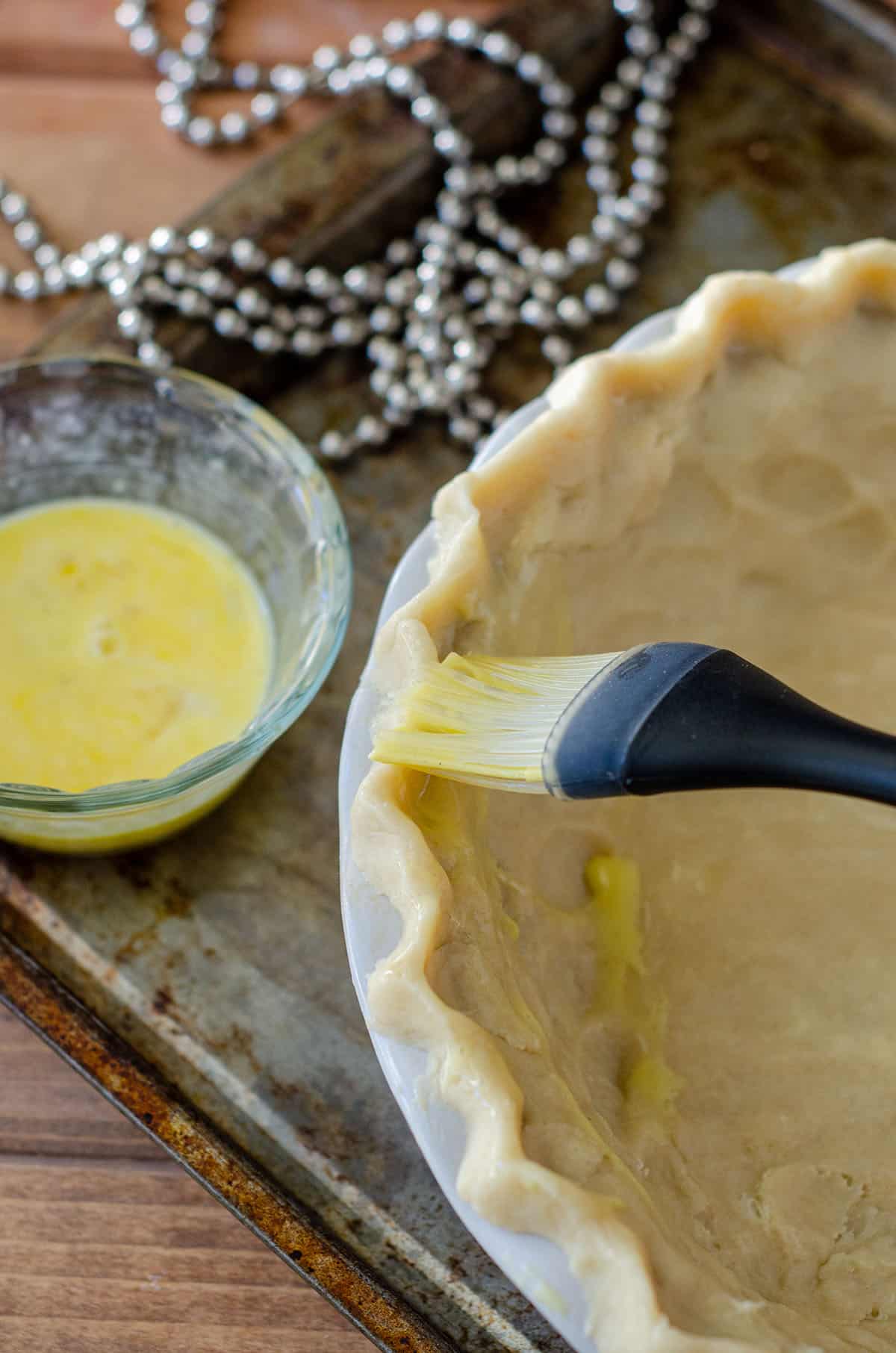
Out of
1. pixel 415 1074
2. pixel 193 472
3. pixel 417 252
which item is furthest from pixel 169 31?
pixel 415 1074

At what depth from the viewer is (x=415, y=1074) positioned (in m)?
0.73

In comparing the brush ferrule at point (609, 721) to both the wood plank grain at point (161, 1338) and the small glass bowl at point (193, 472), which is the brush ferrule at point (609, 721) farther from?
the wood plank grain at point (161, 1338)

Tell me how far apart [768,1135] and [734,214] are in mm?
928

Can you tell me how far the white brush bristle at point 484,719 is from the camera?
735mm

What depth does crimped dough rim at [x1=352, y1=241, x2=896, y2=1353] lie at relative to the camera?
2.20ft

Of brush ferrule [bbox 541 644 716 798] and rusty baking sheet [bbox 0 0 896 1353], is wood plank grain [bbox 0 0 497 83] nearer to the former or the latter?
rusty baking sheet [bbox 0 0 896 1353]

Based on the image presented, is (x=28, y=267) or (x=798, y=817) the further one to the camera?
(x=28, y=267)

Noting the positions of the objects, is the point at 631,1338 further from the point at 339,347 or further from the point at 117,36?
the point at 117,36

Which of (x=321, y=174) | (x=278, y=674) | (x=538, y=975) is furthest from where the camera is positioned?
(x=321, y=174)

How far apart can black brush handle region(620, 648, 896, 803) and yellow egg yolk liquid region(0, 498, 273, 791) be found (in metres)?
0.42

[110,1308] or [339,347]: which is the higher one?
[339,347]

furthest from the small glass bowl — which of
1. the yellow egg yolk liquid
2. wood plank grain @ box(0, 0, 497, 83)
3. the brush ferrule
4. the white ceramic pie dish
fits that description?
wood plank grain @ box(0, 0, 497, 83)

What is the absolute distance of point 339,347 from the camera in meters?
1.28

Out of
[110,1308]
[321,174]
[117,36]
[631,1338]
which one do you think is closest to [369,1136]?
[110,1308]
